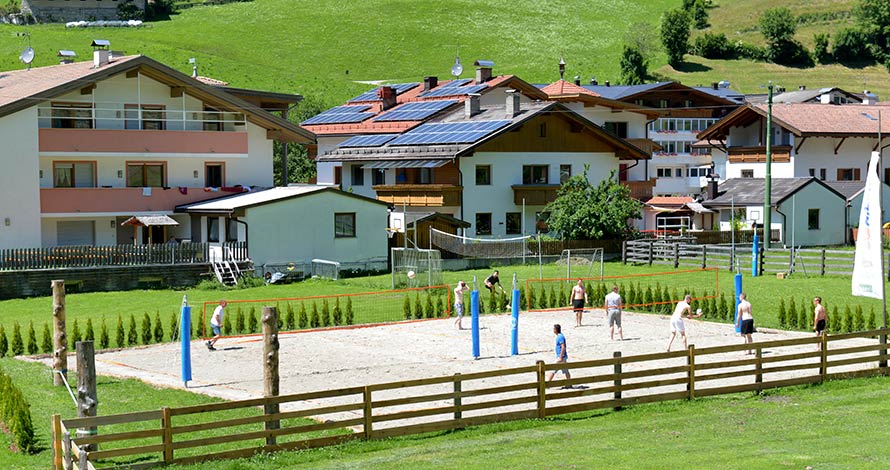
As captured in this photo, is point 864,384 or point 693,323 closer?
point 864,384

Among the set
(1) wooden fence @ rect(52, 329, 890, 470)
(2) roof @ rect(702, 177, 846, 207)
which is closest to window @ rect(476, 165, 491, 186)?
(2) roof @ rect(702, 177, 846, 207)

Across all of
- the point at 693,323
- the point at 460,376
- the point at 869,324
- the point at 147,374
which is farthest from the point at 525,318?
the point at 460,376

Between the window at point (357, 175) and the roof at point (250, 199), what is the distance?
14385mm

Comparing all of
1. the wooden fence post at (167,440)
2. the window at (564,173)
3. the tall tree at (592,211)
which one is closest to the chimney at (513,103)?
the window at (564,173)

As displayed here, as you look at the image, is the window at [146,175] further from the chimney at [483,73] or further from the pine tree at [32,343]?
the chimney at [483,73]

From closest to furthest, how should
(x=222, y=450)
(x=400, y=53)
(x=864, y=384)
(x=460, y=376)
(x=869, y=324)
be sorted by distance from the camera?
(x=222, y=450) → (x=460, y=376) → (x=864, y=384) → (x=869, y=324) → (x=400, y=53)

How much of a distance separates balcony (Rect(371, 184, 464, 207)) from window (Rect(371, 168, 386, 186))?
1.59 m

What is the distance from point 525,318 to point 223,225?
17768 mm

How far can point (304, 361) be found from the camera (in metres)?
31.2

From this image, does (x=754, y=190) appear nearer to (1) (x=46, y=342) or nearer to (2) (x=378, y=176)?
(2) (x=378, y=176)

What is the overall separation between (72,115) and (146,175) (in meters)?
4.10

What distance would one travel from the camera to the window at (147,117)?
54562 millimetres

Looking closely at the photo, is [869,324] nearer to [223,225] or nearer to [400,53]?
[223,225]

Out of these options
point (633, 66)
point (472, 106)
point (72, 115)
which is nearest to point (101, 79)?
point (72, 115)
